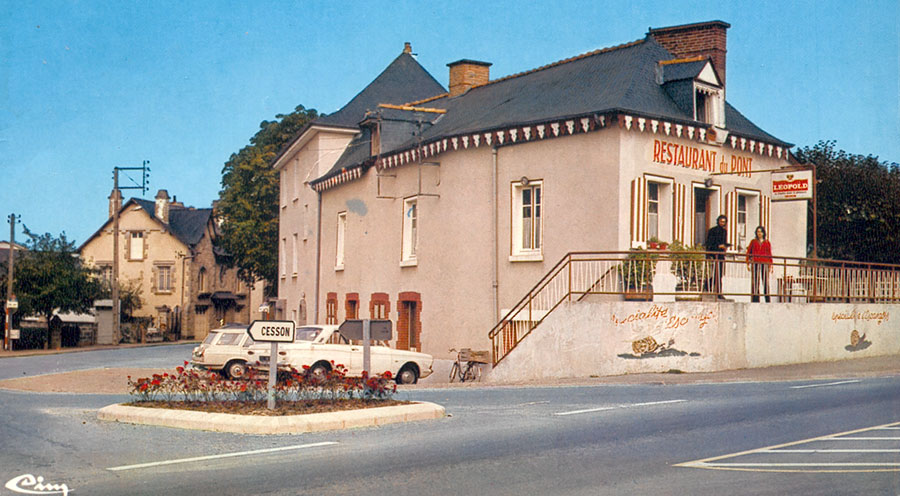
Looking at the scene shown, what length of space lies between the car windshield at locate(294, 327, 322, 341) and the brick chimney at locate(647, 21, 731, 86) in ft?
38.2

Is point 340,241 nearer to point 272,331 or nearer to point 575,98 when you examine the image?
point 575,98

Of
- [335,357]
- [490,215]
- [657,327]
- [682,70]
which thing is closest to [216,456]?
[657,327]

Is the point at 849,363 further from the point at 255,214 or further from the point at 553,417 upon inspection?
the point at 255,214

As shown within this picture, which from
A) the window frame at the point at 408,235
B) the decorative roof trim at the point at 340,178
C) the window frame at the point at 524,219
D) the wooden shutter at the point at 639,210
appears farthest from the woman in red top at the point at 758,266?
the decorative roof trim at the point at 340,178

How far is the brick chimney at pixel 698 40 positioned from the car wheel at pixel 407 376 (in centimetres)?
1066

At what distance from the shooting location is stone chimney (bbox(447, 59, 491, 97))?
109 feet

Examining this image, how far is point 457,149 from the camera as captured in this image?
26219mm

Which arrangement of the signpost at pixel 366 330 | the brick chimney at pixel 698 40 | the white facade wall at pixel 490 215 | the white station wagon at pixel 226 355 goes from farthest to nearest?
the brick chimney at pixel 698 40
the white station wagon at pixel 226 355
the white facade wall at pixel 490 215
the signpost at pixel 366 330

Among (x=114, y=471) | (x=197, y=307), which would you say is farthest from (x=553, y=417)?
(x=197, y=307)

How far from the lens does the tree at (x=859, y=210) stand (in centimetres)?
3531

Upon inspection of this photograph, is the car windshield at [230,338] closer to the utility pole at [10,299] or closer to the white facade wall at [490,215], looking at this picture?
the white facade wall at [490,215]

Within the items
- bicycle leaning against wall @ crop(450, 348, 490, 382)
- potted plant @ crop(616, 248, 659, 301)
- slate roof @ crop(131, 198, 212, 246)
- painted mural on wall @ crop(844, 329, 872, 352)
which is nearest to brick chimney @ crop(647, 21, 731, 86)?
potted plant @ crop(616, 248, 659, 301)

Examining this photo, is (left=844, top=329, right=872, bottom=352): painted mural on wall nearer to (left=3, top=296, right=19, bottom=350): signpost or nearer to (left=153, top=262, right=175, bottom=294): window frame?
(left=3, top=296, right=19, bottom=350): signpost

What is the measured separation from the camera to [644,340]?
1964 cm
